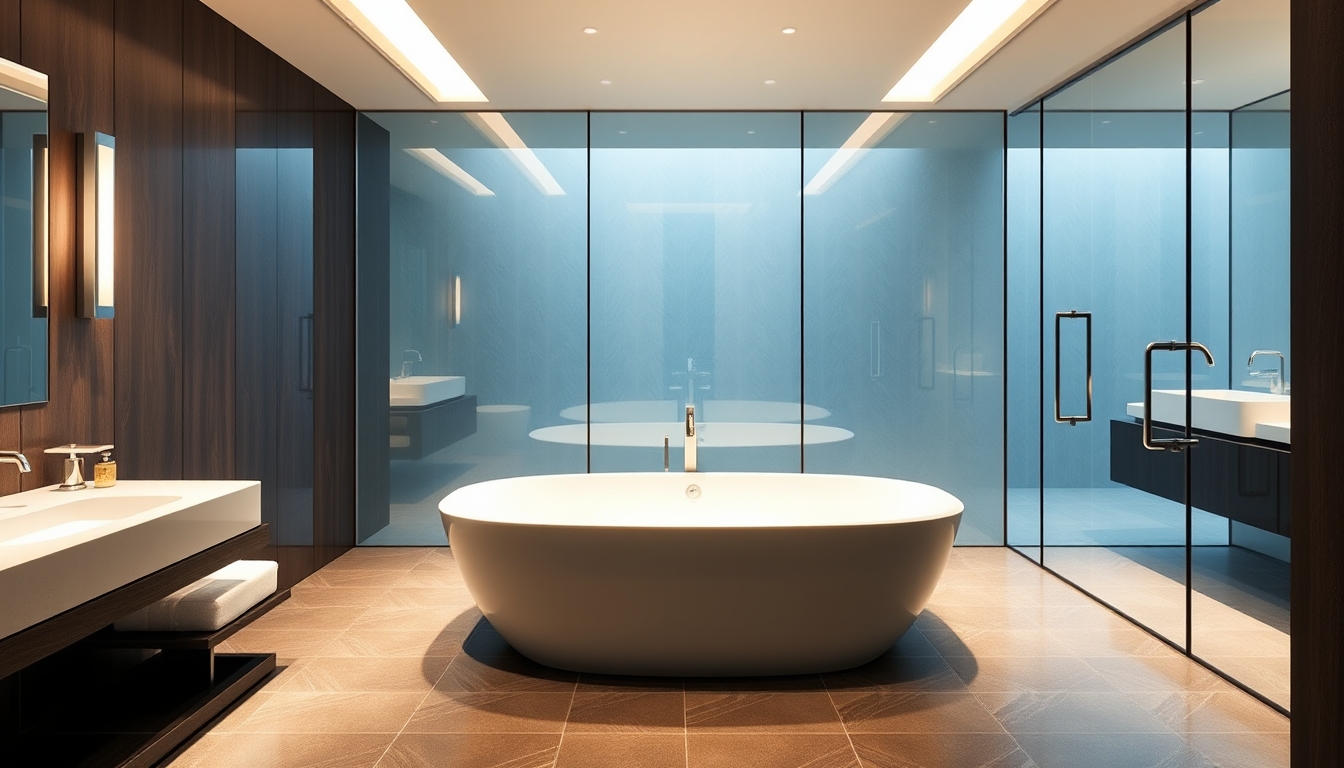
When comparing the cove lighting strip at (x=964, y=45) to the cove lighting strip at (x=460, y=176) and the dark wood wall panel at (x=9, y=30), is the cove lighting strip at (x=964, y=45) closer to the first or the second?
the cove lighting strip at (x=460, y=176)

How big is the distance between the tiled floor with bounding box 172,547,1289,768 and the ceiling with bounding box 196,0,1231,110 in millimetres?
2378

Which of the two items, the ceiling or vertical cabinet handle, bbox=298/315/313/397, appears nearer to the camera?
the ceiling

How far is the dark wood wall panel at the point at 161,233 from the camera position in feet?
8.66

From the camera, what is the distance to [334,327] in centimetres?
465

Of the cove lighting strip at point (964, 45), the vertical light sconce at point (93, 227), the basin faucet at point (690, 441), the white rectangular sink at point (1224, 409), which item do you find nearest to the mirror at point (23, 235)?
Result: the vertical light sconce at point (93, 227)

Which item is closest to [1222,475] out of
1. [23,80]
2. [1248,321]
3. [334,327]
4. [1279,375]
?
[1279,375]

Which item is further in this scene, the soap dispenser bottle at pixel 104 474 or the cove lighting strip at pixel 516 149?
the cove lighting strip at pixel 516 149

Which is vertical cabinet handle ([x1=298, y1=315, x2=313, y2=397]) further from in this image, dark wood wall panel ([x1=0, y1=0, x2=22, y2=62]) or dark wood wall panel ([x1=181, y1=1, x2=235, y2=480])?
dark wood wall panel ([x1=0, y1=0, x2=22, y2=62])

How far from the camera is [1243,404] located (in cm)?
294

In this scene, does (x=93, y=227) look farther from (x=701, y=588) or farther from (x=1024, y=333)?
(x=1024, y=333)

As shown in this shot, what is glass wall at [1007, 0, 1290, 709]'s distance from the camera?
2867 mm

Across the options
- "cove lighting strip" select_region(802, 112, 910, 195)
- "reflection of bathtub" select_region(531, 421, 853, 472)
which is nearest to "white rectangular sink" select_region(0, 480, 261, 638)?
"reflection of bathtub" select_region(531, 421, 853, 472)

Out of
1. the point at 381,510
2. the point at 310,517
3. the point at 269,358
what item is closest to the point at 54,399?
the point at 269,358

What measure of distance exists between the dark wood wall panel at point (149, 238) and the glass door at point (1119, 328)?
341cm
